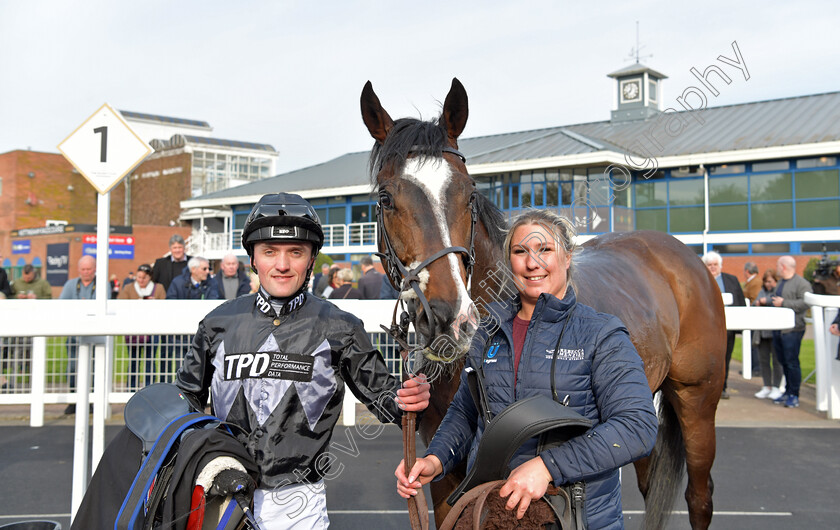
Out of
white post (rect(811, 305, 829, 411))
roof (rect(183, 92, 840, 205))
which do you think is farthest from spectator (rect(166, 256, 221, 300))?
roof (rect(183, 92, 840, 205))

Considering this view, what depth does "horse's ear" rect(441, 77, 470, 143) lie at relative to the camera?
2.78 metres

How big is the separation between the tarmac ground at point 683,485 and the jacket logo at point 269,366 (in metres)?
1.14

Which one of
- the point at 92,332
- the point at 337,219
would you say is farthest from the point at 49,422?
the point at 337,219

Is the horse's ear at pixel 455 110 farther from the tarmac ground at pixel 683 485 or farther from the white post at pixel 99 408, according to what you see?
the white post at pixel 99 408

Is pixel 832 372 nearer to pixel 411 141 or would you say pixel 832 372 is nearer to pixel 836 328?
pixel 836 328

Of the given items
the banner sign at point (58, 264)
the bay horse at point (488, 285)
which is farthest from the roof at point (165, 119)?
the bay horse at point (488, 285)

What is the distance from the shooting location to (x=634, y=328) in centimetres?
323

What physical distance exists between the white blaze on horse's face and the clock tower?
28.5 metres

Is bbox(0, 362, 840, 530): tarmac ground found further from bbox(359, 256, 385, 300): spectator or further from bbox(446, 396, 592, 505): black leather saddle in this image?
bbox(359, 256, 385, 300): spectator

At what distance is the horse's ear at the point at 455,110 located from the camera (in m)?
2.78

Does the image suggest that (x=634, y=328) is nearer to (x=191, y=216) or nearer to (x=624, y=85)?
(x=624, y=85)

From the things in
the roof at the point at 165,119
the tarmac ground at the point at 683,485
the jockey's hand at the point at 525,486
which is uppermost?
the roof at the point at 165,119

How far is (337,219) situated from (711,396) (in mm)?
28167

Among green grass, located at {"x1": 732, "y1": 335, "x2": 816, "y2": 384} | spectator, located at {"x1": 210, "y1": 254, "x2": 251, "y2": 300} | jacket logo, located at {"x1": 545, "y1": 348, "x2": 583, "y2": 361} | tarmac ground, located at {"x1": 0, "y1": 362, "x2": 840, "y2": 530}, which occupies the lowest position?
tarmac ground, located at {"x1": 0, "y1": 362, "x2": 840, "y2": 530}
